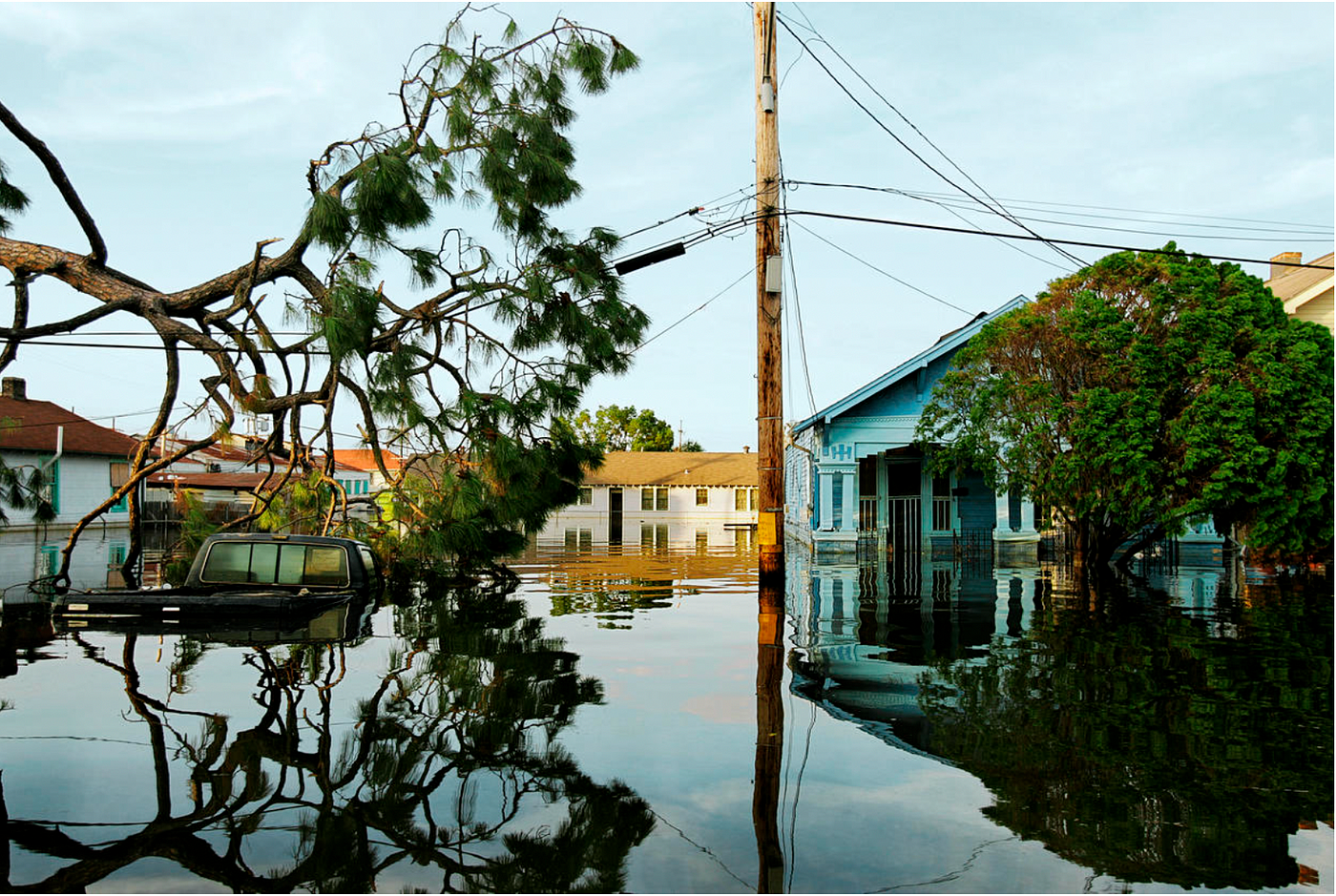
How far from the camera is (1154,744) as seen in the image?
665 centimetres

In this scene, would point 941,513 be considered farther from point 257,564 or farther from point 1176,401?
point 257,564

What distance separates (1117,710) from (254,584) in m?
10.2

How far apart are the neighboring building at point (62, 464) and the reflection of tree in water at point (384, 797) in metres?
24.4

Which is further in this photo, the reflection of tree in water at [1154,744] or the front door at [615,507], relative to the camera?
the front door at [615,507]

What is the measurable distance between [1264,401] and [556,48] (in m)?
12.7

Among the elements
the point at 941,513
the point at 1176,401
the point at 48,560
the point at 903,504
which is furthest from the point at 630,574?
the point at 48,560

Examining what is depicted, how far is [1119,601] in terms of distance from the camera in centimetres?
1477

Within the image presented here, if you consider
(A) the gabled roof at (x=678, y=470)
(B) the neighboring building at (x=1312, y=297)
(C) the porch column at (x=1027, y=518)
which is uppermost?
(B) the neighboring building at (x=1312, y=297)

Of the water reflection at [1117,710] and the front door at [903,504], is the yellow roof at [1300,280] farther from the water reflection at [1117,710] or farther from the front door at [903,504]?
the water reflection at [1117,710]

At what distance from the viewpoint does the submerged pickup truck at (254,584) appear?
11.7 metres

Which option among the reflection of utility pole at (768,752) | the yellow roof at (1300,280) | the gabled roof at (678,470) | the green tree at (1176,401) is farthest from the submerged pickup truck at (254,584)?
the gabled roof at (678,470)

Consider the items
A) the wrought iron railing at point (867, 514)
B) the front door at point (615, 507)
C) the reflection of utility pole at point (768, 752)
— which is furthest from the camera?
the front door at point (615, 507)

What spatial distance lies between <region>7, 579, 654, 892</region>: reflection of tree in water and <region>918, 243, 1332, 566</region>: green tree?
12058 mm

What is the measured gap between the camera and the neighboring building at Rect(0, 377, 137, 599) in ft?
112
